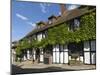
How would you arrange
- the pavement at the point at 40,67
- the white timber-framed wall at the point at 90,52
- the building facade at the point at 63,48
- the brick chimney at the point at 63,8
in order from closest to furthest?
the pavement at the point at 40,67
the building facade at the point at 63,48
the brick chimney at the point at 63,8
the white timber-framed wall at the point at 90,52

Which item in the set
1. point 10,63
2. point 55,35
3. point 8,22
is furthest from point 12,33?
point 55,35

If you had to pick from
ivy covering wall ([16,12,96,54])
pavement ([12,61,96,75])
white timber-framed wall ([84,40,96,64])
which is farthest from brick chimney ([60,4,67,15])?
pavement ([12,61,96,75])

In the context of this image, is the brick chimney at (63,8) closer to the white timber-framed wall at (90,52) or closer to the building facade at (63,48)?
the building facade at (63,48)

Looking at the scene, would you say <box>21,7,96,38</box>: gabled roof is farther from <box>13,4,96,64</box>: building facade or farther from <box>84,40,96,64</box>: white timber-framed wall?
<box>84,40,96,64</box>: white timber-framed wall

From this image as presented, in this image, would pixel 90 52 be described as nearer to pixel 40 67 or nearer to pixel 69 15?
pixel 69 15

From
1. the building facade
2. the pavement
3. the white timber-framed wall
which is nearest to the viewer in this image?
the pavement

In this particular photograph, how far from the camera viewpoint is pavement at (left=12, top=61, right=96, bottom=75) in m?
3.19

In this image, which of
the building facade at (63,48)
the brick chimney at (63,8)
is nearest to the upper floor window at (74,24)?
the building facade at (63,48)

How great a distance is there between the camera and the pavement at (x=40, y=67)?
3.19 metres

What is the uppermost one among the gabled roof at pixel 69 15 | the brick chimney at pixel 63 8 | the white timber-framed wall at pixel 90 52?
the brick chimney at pixel 63 8

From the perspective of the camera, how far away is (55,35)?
340 cm

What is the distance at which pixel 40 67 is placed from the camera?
3312 millimetres

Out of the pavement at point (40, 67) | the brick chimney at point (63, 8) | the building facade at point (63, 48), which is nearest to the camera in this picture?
the pavement at point (40, 67)

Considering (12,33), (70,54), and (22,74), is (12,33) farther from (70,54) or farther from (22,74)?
(70,54)
